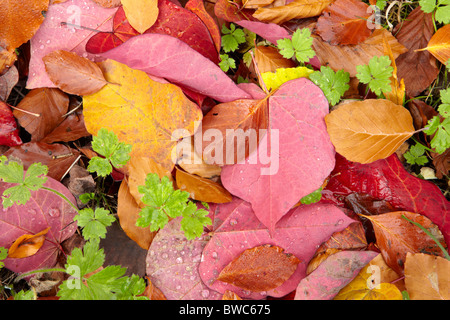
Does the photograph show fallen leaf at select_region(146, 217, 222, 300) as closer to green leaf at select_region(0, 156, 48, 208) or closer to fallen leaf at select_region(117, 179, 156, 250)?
fallen leaf at select_region(117, 179, 156, 250)

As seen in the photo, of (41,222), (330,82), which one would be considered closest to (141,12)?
(330,82)

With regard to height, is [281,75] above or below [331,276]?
above

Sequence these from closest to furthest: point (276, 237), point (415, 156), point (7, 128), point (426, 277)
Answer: point (426, 277)
point (276, 237)
point (7, 128)
point (415, 156)

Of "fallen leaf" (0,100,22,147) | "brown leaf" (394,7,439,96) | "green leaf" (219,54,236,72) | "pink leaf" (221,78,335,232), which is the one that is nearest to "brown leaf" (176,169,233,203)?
"pink leaf" (221,78,335,232)

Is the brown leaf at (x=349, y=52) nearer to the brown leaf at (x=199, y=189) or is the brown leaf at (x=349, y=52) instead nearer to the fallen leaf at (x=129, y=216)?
the brown leaf at (x=199, y=189)

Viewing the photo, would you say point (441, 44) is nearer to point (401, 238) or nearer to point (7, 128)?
point (401, 238)

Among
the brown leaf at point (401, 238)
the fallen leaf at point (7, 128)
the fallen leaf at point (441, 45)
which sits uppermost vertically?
the fallen leaf at point (441, 45)

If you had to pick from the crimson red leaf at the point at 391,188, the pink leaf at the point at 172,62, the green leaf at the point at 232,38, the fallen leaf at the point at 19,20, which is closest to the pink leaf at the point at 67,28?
the fallen leaf at the point at 19,20
